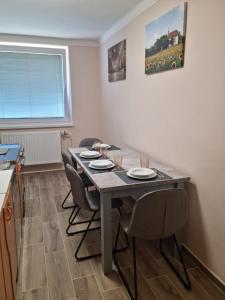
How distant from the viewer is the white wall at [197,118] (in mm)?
1616

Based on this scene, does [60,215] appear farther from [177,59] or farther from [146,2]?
[146,2]

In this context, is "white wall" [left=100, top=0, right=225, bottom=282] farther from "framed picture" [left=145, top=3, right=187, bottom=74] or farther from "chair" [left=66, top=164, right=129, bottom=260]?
"chair" [left=66, top=164, right=129, bottom=260]

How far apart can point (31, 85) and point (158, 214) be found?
3422mm

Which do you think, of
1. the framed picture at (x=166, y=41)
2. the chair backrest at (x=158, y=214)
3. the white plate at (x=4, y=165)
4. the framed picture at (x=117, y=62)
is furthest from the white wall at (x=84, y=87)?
the chair backrest at (x=158, y=214)

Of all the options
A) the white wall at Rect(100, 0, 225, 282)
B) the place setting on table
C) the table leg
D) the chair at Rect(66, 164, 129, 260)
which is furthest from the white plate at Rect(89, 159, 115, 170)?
the white wall at Rect(100, 0, 225, 282)

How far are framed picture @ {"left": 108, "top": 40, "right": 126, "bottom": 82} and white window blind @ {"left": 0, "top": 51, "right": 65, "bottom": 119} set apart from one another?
1.08m

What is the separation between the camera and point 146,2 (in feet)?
7.96

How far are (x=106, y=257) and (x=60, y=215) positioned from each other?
1111mm

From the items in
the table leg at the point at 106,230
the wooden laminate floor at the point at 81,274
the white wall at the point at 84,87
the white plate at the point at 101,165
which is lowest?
the wooden laminate floor at the point at 81,274

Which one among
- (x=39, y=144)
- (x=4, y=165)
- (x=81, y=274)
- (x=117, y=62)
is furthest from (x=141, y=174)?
(x=39, y=144)

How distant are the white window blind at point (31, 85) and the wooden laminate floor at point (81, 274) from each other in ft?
7.41

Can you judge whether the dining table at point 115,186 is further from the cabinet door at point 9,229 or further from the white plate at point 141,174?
the cabinet door at point 9,229

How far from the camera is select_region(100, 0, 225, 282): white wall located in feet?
5.30

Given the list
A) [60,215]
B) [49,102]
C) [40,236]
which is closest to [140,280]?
[40,236]
